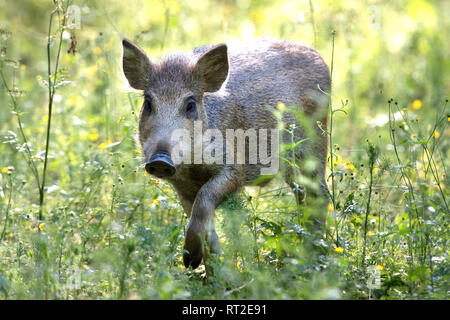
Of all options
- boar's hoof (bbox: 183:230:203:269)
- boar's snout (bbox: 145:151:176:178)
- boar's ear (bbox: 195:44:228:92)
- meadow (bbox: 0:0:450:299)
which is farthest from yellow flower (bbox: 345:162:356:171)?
boar's snout (bbox: 145:151:176:178)

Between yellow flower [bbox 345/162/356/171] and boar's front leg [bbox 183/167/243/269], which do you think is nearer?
boar's front leg [bbox 183/167/243/269]

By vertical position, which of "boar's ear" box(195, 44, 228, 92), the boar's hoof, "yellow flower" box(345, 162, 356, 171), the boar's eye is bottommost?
the boar's hoof

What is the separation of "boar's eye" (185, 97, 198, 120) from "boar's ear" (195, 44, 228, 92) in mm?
220

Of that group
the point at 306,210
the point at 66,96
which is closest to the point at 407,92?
the point at 66,96

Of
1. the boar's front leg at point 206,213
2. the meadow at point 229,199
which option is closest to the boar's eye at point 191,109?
the boar's front leg at point 206,213

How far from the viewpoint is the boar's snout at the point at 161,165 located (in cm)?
463

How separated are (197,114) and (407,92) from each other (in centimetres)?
490

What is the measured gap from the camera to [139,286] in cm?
409

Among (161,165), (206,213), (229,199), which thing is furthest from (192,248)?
(161,165)

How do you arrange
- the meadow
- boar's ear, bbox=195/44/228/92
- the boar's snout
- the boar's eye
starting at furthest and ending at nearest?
boar's ear, bbox=195/44/228/92, the boar's eye, the boar's snout, the meadow

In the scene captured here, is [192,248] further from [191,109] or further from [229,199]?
[191,109]

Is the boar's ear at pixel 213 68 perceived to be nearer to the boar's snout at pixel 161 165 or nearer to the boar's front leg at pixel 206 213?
the boar's front leg at pixel 206 213

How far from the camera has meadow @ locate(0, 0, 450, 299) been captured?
418cm

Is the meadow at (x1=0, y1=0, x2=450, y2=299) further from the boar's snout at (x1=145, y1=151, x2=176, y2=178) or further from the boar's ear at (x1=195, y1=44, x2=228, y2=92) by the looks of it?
the boar's ear at (x1=195, y1=44, x2=228, y2=92)
